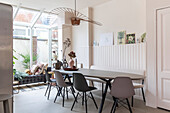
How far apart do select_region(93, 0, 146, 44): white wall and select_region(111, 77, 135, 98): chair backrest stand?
1997 millimetres

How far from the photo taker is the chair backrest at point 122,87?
97.5 inches

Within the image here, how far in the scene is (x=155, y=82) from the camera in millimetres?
3215

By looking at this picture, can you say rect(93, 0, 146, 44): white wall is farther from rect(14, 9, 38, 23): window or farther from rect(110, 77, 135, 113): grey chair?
rect(14, 9, 38, 23): window

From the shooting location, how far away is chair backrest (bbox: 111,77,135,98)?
248 cm

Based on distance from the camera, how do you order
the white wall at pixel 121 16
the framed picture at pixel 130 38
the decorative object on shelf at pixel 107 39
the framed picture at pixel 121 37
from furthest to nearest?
1. the decorative object on shelf at pixel 107 39
2. the framed picture at pixel 121 37
3. the framed picture at pixel 130 38
4. the white wall at pixel 121 16

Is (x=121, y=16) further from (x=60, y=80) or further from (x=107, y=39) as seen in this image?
(x=60, y=80)

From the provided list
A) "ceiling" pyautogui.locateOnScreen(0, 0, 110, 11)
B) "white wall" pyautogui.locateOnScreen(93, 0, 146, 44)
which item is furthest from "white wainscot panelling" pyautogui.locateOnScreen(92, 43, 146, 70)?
"ceiling" pyautogui.locateOnScreen(0, 0, 110, 11)

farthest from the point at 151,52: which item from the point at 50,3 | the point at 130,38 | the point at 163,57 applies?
the point at 50,3

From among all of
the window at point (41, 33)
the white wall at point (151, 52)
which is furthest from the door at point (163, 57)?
the window at point (41, 33)

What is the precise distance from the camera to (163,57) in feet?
10.2

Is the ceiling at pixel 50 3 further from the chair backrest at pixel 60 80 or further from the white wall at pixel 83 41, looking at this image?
the chair backrest at pixel 60 80

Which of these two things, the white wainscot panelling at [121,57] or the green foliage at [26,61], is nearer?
the white wainscot panelling at [121,57]

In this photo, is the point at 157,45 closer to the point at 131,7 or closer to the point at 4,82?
the point at 131,7

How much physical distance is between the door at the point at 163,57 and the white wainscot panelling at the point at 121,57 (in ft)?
1.97
